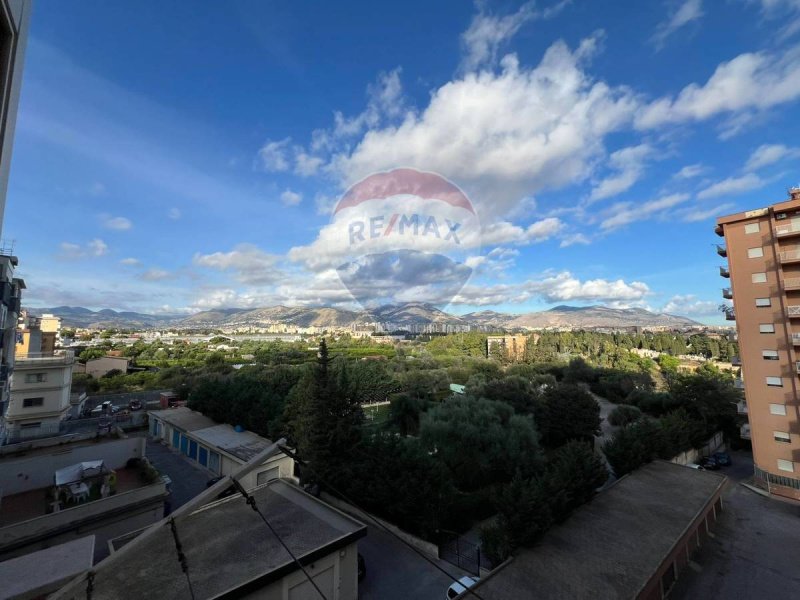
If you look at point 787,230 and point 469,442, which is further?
point 469,442

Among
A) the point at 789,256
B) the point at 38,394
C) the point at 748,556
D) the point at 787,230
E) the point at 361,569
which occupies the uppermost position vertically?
the point at 787,230

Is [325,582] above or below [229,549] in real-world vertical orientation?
below

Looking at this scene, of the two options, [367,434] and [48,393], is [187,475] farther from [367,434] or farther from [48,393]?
[48,393]

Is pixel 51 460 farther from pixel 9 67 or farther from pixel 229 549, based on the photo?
pixel 9 67

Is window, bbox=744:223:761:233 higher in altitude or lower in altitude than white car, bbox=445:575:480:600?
higher

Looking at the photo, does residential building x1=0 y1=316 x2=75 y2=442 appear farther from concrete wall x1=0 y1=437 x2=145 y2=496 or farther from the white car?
the white car

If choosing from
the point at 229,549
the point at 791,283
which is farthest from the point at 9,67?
the point at 791,283

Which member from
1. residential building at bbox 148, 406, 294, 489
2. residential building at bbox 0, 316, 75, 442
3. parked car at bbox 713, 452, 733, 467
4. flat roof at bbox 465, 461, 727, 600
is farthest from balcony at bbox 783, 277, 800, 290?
residential building at bbox 0, 316, 75, 442
